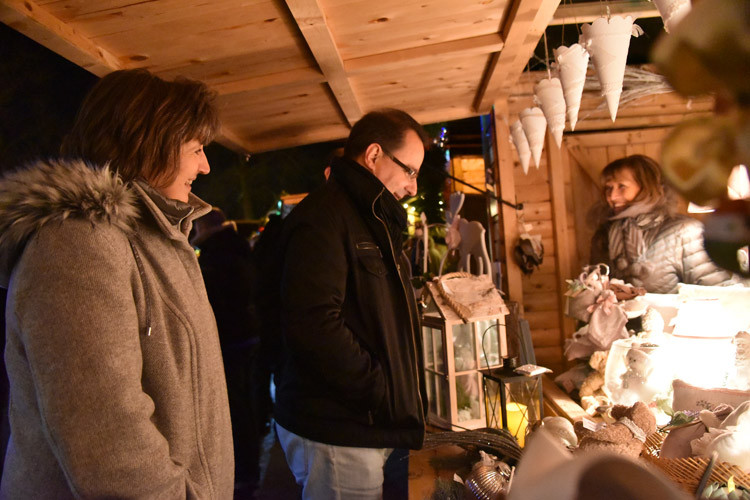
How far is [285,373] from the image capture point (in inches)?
70.0

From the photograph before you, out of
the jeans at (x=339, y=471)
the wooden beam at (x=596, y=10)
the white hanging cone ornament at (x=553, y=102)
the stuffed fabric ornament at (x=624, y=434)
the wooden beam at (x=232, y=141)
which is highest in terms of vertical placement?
the wooden beam at (x=596, y=10)

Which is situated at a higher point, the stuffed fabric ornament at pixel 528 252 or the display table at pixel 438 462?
the stuffed fabric ornament at pixel 528 252

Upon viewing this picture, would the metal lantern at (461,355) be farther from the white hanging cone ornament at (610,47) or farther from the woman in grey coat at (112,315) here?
the woman in grey coat at (112,315)

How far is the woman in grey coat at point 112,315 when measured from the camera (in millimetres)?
943

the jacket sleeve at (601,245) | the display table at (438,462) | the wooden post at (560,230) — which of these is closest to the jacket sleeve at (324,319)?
the display table at (438,462)

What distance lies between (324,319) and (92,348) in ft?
2.40

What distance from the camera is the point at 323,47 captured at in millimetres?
2588

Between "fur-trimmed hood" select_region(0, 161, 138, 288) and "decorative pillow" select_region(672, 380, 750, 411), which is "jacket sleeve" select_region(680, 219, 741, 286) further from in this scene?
"fur-trimmed hood" select_region(0, 161, 138, 288)

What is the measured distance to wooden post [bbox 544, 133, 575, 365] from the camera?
429 centimetres

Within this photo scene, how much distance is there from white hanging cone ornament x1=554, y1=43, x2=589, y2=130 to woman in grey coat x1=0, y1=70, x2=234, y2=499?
4.93 ft

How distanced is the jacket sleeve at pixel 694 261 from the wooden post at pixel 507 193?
1202mm

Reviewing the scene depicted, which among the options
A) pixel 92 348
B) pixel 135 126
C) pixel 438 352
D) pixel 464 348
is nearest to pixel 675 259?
pixel 464 348

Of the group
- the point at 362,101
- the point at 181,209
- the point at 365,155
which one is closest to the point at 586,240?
the point at 362,101

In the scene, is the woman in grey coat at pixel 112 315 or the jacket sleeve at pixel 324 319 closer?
the woman in grey coat at pixel 112 315
